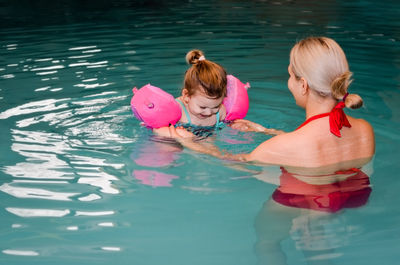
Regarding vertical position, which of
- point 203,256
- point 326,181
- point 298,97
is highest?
point 298,97

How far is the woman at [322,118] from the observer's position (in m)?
2.60

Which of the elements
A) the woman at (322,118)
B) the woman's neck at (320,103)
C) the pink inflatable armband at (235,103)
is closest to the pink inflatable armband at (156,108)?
the pink inflatable armband at (235,103)

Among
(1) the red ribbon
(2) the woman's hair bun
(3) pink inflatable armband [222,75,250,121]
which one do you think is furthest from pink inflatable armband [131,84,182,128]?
(1) the red ribbon

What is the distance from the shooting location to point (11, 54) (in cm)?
755

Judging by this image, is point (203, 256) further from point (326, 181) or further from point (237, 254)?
point (326, 181)

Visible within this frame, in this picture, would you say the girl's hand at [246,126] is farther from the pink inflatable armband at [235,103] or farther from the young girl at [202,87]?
the young girl at [202,87]

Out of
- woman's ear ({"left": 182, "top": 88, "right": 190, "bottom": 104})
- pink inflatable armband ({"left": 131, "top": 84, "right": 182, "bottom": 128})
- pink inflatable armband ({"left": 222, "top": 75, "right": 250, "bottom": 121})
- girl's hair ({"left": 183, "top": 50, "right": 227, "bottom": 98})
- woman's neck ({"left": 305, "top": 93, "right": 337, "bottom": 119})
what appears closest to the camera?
woman's neck ({"left": 305, "top": 93, "right": 337, "bottom": 119})

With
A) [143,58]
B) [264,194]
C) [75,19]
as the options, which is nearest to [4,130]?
[264,194]

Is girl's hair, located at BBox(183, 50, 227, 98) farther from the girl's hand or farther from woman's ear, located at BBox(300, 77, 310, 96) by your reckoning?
woman's ear, located at BBox(300, 77, 310, 96)

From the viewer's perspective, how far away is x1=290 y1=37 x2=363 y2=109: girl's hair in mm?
2582

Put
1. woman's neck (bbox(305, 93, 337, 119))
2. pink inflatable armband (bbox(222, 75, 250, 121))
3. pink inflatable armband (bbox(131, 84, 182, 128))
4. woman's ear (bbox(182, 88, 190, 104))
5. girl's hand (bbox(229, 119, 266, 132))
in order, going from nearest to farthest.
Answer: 1. woman's neck (bbox(305, 93, 337, 119))
2. woman's ear (bbox(182, 88, 190, 104))
3. pink inflatable armband (bbox(131, 84, 182, 128))
4. girl's hand (bbox(229, 119, 266, 132))
5. pink inflatable armband (bbox(222, 75, 250, 121))

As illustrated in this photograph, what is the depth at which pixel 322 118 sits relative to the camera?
2686 millimetres

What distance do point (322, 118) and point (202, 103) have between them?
4.23ft

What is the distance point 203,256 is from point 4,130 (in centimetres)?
245
